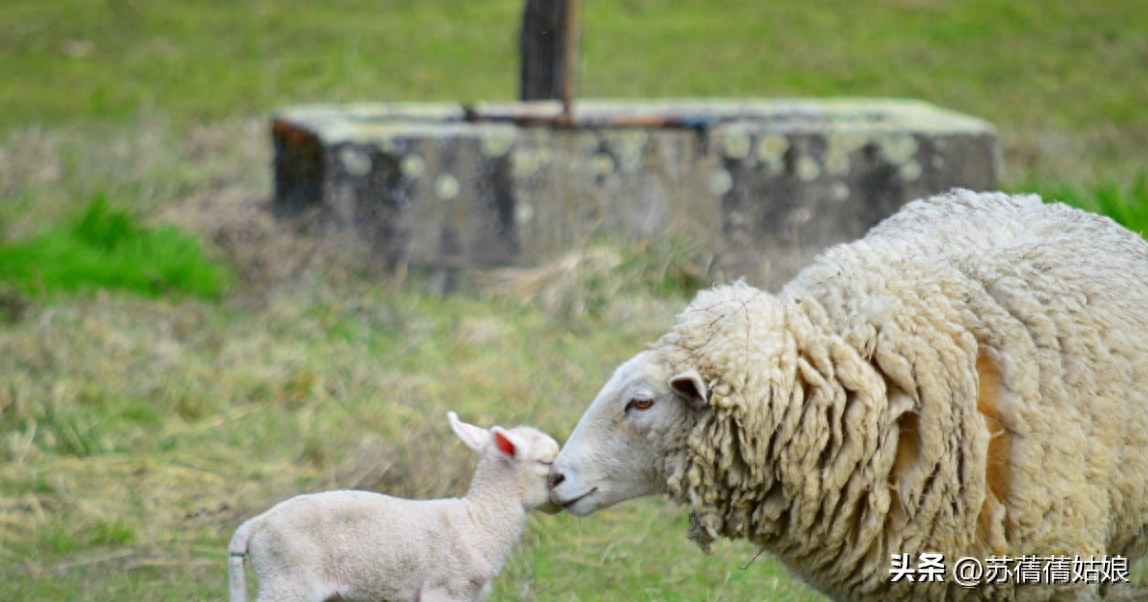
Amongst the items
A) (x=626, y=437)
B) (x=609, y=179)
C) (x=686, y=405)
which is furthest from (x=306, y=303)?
(x=686, y=405)

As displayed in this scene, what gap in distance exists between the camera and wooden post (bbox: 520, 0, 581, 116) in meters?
7.97

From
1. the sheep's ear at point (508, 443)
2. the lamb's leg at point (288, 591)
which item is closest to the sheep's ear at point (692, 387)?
the sheep's ear at point (508, 443)

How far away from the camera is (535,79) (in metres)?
8.34

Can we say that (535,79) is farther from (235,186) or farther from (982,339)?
(982,339)

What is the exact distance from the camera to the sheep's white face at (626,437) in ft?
10.2

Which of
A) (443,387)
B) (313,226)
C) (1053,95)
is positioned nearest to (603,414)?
(443,387)

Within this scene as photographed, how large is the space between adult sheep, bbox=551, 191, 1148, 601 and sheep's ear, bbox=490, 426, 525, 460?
28cm

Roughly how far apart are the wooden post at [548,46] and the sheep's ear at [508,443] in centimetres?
452

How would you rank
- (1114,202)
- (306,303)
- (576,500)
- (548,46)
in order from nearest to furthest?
(576,500), (1114,202), (306,303), (548,46)

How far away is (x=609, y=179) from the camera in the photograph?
6.80m

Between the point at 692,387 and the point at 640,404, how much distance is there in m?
0.19

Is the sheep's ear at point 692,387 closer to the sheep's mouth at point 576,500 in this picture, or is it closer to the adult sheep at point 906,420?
the adult sheep at point 906,420

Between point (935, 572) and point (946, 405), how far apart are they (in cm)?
37

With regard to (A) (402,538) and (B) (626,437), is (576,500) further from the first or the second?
(A) (402,538)
